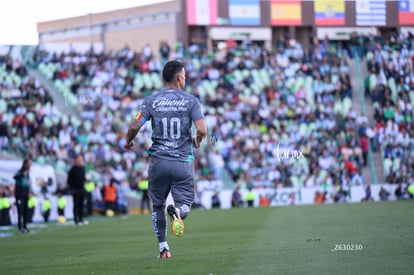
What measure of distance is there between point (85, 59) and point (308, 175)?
38.3 ft

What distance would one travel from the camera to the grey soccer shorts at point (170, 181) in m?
10.0

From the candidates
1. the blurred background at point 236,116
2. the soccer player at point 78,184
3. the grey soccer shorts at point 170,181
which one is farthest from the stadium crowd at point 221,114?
the grey soccer shorts at point 170,181

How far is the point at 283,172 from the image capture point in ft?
117

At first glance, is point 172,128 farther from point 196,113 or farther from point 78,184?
point 78,184

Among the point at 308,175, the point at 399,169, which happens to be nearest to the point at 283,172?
the point at 308,175

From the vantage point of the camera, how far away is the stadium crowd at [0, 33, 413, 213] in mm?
34938

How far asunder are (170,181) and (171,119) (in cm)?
72

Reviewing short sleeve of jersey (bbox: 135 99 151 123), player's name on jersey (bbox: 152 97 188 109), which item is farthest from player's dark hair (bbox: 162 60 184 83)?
short sleeve of jersey (bbox: 135 99 151 123)

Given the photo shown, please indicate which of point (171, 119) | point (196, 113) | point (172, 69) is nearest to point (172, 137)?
point (171, 119)

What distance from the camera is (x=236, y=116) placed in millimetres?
38031

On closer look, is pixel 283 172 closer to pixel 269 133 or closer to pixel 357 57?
pixel 269 133

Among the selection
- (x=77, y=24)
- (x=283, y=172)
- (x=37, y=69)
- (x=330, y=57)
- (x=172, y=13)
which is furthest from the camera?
(x=77, y=24)

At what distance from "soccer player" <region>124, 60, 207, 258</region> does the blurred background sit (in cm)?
1877

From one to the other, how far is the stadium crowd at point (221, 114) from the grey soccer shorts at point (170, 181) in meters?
22.8
